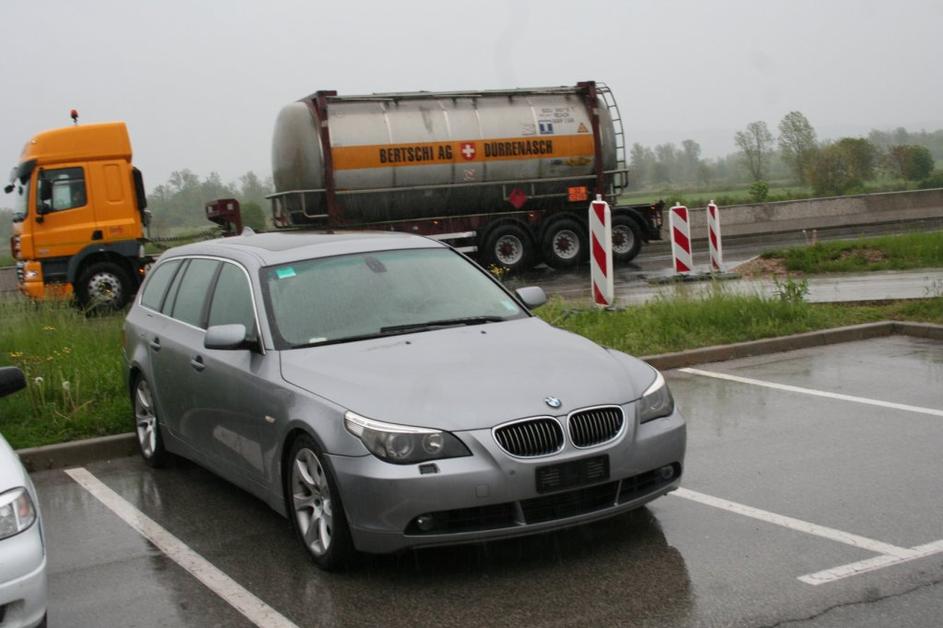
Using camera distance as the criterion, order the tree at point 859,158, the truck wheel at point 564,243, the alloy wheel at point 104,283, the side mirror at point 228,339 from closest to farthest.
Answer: the side mirror at point 228,339, the alloy wheel at point 104,283, the truck wheel at point 564,243, the tree at point 859,158

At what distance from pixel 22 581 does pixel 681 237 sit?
1454cm

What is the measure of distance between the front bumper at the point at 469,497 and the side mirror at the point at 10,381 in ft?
4.56

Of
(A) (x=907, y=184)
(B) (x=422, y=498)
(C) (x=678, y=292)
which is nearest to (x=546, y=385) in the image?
(B) (x=422, y=498)

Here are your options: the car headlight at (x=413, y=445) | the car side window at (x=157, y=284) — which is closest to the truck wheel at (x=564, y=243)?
the car side window at (x=157, y=284)

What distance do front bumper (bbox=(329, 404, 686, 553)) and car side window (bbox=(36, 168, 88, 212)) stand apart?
15.9 meters

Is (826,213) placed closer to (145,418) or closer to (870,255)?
(870,255)

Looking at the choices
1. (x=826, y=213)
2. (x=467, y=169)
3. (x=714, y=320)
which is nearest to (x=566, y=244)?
(x=467, y=169)

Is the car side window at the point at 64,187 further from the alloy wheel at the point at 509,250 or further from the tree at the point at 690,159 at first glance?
the tree at the point at 690,159

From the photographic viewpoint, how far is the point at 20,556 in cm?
401

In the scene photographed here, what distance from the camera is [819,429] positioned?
24.4 feet

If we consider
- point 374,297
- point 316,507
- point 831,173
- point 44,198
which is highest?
point 44,198

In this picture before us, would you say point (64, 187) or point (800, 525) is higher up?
point (64, 187)

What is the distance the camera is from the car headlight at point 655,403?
533cm

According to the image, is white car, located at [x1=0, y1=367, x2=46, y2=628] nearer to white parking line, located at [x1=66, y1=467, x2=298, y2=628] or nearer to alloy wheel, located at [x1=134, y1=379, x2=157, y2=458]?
white parking line, located at [x1=66, y1=467, x2=298, y2=628]
